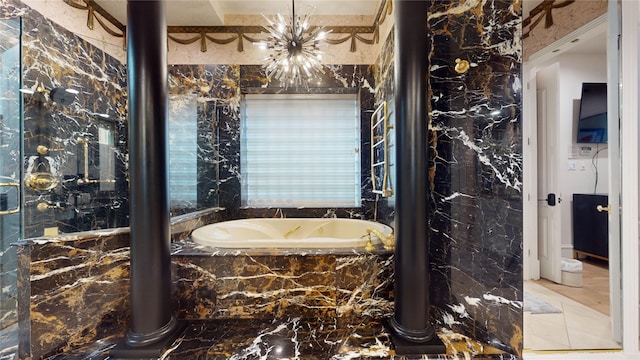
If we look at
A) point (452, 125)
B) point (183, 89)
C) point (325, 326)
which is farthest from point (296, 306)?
point (183, 89)

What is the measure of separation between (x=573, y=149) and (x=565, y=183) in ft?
0.73

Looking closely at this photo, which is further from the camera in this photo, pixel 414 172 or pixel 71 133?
pixel 71 133

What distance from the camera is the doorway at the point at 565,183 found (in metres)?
1.49

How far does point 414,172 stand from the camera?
1400 millimetres

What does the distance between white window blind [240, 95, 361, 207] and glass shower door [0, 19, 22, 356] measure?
5.75 ft

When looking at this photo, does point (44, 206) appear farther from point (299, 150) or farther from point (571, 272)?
point (571, 272)

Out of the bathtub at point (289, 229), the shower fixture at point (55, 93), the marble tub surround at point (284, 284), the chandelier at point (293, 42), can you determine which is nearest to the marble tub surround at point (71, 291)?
the marble tub surround at point (284, 284)

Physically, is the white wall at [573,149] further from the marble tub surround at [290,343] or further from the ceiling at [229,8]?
the ceiling at [229,8]

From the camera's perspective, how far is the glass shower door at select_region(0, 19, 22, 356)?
150 cm

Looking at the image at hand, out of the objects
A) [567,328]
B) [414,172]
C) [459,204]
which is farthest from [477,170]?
[567,328]

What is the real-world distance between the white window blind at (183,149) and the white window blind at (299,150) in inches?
22.1

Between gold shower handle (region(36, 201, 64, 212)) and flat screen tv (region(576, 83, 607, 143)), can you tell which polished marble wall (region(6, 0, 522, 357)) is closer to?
gold shower handle (region(36, 201, 64, 212))

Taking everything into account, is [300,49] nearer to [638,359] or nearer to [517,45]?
[517,45]

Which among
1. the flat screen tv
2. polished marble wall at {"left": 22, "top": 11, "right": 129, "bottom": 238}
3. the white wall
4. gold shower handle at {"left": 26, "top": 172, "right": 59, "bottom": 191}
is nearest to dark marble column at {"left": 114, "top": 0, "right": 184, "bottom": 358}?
polished marble wall at {"left": 22, "top": 11, "right": 129, "bottom": 238}
